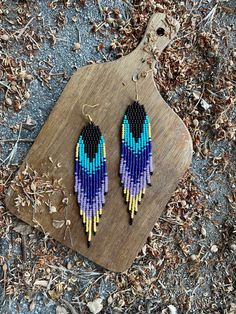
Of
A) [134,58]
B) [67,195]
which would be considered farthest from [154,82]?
[67,195]

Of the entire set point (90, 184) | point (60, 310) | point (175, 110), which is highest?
point (175, 110)

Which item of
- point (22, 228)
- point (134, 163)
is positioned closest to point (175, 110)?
point (134, 163)

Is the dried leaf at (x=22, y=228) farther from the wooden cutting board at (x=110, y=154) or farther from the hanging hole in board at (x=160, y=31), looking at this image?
the hanging hole in board at (x=160, y=31)

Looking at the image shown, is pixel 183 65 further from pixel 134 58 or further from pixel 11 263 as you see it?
pixel 11 263

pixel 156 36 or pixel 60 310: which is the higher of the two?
pixel 156 36

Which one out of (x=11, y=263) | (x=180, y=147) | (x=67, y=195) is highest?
(x=180, y=147)

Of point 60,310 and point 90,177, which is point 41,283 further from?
point 90,177

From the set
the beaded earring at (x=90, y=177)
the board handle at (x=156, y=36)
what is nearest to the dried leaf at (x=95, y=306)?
the beaded earring at (x=90, y=177)
